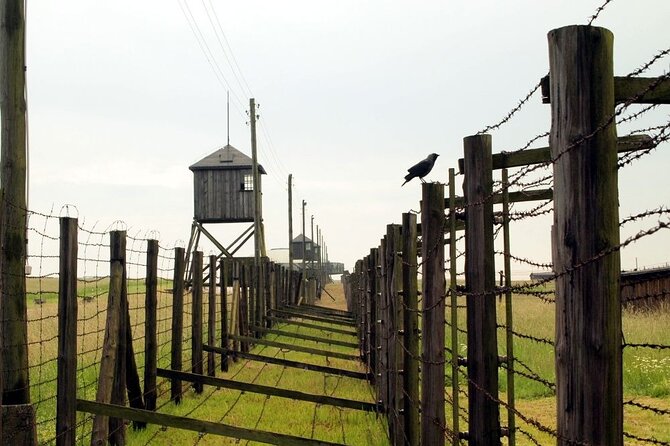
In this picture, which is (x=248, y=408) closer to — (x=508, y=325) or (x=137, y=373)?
(x=137, y=373)

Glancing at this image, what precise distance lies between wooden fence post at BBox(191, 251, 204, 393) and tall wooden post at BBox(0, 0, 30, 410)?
15.2ft

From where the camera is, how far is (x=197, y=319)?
40.7 ft

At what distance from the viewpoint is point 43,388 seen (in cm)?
1223

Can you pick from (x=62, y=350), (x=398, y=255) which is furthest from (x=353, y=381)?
(x=62, y=350)

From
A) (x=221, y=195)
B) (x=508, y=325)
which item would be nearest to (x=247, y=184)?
(x=221, y=195)

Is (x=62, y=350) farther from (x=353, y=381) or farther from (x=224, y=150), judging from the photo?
(x=224, y=150)

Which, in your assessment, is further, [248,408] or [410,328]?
[248,408]

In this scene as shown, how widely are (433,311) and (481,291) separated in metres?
1.24

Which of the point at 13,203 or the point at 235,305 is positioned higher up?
the point at 13,203

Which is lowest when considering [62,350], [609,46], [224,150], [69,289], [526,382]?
[526,382]

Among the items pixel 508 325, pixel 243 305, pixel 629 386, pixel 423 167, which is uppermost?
pixel 423 167

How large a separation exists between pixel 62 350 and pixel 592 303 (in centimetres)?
530

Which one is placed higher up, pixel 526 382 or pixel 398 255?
pixel 398 255

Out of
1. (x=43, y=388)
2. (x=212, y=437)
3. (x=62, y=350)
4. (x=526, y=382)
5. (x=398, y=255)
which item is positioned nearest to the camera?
(x=62, y=350)
